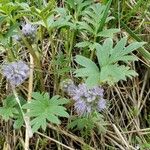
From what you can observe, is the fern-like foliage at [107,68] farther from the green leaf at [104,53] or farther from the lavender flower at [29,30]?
the lavender flower at [29,30]

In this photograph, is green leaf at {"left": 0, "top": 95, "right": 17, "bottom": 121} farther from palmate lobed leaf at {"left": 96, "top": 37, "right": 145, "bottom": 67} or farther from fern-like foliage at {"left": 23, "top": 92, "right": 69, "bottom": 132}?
palmate lobed leaf at {"left": 96, "top": 37, "right": 145, "bottom": 67}

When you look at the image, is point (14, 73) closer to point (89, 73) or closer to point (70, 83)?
point (70, 83)

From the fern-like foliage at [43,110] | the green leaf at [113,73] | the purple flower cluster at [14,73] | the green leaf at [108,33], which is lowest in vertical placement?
the fern-like foliage at [43,110]

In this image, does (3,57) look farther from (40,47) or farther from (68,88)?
(68,88)

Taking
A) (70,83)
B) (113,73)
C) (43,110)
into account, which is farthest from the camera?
(70,83)

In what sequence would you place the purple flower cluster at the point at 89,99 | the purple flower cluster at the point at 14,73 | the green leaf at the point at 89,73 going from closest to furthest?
the green leaf at the point at 89,73
the purple flower cluster at the point at 89,99
the purple flower cluster at the point at 14,73

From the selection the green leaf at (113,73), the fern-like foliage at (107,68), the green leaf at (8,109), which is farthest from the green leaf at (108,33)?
the green leaf at (8,109)

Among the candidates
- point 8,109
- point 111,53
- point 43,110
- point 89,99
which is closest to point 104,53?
point 111,53

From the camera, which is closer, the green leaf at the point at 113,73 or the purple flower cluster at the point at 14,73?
the green leaf at the point at 113,73

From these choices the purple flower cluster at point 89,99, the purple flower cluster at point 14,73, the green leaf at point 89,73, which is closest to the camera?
the green leaf at point 89,73
